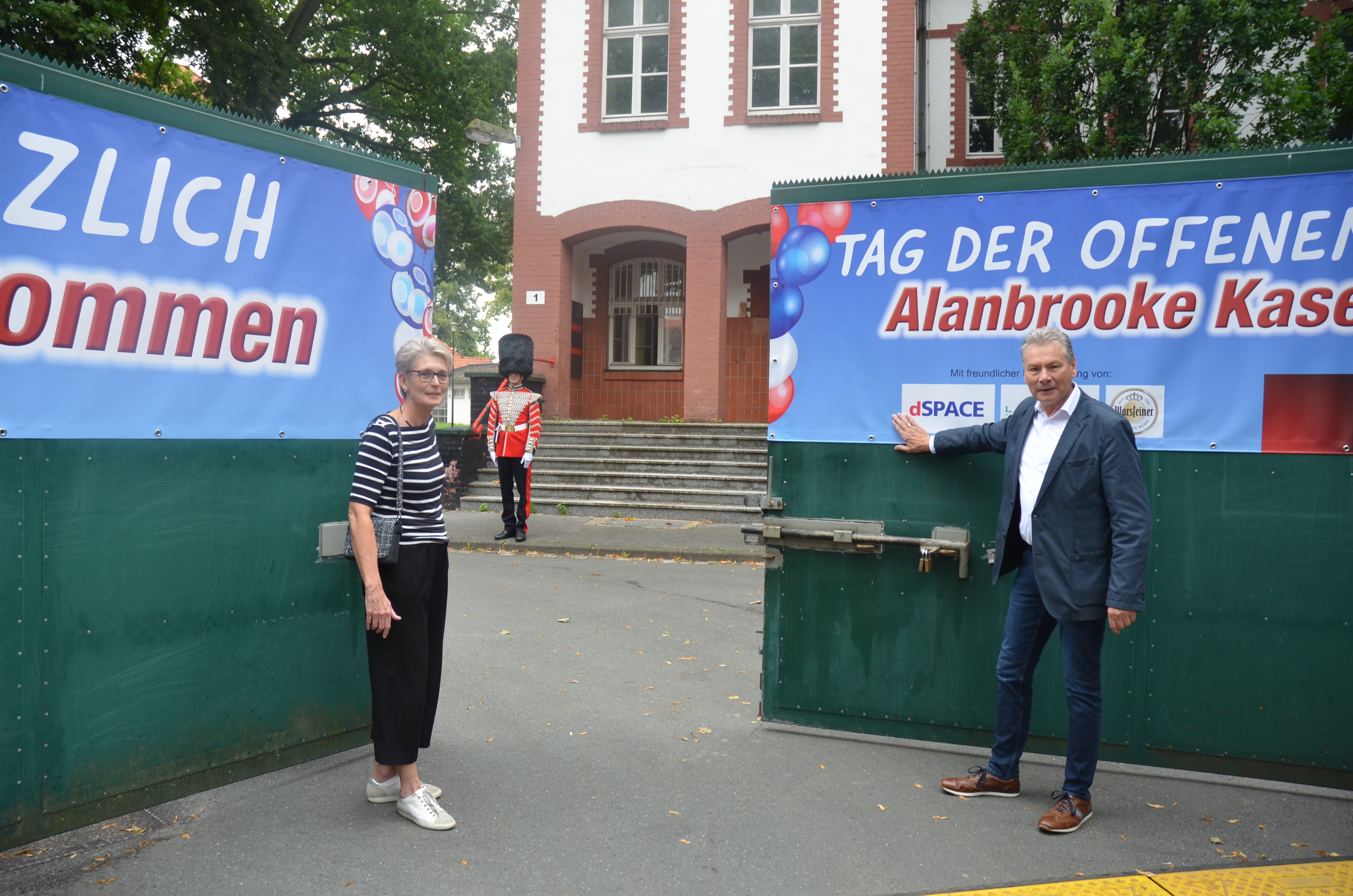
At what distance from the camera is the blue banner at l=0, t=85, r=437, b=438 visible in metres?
3.42

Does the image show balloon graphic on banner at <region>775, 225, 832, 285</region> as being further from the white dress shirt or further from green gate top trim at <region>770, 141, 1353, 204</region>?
the white dress shirt

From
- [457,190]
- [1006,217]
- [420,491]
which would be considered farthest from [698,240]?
[420,491]

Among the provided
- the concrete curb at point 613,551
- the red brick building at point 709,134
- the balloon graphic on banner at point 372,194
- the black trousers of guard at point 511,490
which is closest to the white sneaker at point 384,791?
the balloon graphic on banner at point 372,194

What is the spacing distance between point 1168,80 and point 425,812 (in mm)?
13084

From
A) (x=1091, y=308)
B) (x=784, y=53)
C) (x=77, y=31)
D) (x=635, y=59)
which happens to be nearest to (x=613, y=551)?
(x=1091, y=308)

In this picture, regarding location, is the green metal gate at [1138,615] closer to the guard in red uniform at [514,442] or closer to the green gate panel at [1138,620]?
the green gate panel at [1138,620]

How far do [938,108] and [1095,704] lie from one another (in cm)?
1739

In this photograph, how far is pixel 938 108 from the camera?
19094 mm

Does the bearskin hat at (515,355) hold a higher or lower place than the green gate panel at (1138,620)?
higher

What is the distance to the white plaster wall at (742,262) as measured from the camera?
19.3 meters

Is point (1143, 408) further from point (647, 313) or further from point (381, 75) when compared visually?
point (381, 75)

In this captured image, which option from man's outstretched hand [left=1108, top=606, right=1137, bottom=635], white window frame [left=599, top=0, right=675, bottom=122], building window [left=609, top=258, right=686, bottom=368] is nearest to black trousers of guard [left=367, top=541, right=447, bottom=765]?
man's outstretched hand [left=1108, top=606, right=1137, bottom=635]

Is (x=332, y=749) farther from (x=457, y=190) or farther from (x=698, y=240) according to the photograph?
(x=457, y=190)

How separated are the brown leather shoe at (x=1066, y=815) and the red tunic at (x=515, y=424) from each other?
8.59m
